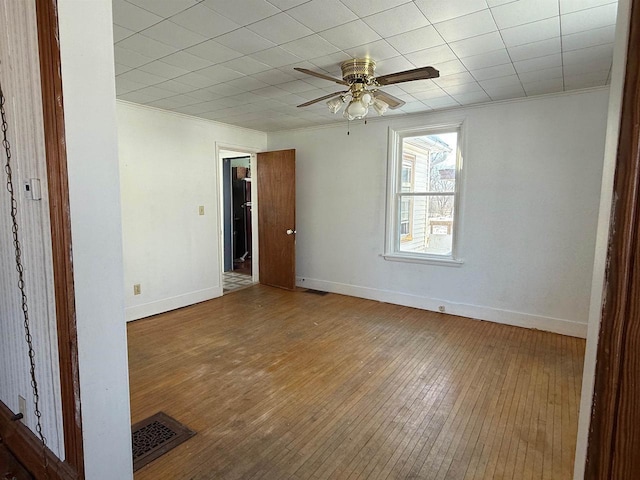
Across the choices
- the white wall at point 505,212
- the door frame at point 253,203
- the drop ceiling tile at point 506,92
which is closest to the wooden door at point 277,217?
the door frame at point 253,203

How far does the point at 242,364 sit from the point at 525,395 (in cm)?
219

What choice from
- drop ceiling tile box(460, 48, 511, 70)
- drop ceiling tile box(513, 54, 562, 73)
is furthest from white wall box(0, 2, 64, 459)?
drop ceiling tile box(513, 54, 562, 73)

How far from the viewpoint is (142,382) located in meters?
2.63

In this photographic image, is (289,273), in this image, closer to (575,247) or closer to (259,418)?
(259,418)

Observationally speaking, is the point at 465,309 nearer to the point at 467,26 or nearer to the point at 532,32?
the point at 532,32

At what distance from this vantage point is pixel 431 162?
440cm

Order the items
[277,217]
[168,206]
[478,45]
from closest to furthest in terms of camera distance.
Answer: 1. [478,45]
2. [168,206]
3. [277,217]

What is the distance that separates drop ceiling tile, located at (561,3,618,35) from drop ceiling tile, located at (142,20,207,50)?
2.30m

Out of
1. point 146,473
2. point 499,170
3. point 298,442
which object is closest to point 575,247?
point 499,170

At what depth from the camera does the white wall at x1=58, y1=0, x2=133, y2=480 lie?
125cm

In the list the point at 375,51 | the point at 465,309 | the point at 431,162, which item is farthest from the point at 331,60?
the point at 465,309

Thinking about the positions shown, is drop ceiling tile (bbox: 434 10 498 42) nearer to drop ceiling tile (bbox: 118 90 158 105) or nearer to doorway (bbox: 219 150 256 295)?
drop ceiling tile (bbox: 118 90 158 105)

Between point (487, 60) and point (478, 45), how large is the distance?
→ 33 centimetres

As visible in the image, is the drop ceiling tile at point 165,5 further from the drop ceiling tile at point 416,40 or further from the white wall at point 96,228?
the drop ceiling tile at point 416,40
